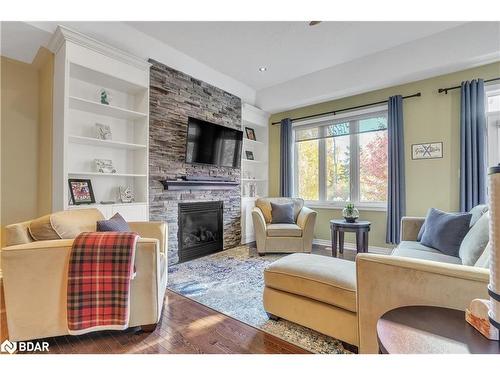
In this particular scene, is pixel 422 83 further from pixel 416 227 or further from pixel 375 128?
pixel 416 227

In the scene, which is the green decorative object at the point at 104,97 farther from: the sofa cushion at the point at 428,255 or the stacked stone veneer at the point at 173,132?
the sofa cushion at the point at 428,255

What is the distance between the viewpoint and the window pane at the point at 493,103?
9.80 feet

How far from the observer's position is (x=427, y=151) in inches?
132

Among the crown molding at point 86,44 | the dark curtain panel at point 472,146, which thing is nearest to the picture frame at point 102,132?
the crown molding at point 86,44

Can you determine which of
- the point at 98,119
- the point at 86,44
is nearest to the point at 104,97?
the point at 98,119

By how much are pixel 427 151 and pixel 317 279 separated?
2.87 meters

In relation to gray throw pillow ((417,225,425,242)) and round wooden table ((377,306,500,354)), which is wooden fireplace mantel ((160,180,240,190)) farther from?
round wooden table ((377,306,500,354))

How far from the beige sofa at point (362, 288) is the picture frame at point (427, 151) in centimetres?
180

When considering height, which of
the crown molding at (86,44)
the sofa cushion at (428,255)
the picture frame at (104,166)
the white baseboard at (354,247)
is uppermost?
the crown molding at (86,44)
